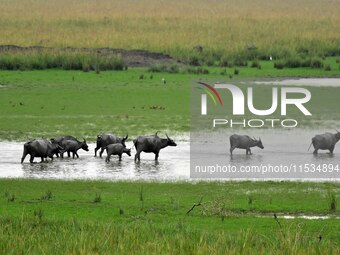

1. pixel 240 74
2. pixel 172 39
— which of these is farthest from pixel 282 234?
pixel 172 39

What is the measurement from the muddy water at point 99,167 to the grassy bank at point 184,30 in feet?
64.1

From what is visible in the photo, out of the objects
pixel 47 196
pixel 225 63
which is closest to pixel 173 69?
pixel 225 63

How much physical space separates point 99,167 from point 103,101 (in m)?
10.5

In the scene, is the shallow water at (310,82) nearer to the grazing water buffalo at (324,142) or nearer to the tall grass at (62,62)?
the tall grass at (62,62)

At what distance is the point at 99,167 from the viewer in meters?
19.6

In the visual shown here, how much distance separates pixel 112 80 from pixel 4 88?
158 inches

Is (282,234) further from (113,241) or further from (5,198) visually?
(5,198)

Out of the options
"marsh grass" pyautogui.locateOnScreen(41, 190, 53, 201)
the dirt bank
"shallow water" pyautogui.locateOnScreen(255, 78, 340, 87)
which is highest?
the dirt bank

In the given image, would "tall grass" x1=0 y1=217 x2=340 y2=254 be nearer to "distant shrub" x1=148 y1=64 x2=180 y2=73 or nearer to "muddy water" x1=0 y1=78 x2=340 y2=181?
"muddy water" x1=0 y1=78 x2=340 y2=181

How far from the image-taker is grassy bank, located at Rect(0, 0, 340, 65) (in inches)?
1764

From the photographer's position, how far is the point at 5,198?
15219mm

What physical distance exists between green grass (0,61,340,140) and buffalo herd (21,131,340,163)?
9.02 feet

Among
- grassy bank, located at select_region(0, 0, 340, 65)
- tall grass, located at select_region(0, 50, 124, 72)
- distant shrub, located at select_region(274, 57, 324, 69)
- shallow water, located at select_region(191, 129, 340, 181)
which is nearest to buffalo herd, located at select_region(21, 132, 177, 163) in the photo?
shallow water, located at select_region(191, 129, 340, 181)

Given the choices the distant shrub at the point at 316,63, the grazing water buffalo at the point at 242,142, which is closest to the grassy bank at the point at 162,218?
the grazing water buffalo at the point at 242,142
